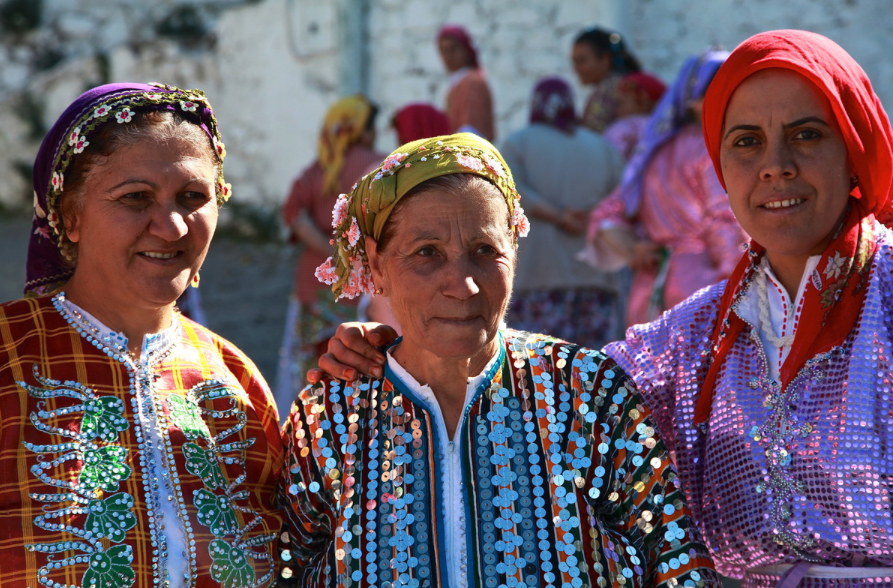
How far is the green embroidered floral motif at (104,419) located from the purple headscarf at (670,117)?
3.32 meters

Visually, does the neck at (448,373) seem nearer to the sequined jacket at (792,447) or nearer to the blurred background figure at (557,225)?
the sequined jacket at (792,447)

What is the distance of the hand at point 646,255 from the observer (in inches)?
200

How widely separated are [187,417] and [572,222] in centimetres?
384

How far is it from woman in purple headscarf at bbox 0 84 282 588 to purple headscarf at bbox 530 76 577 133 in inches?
142

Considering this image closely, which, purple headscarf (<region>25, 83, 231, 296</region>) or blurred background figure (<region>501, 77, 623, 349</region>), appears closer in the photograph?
purple headscarf (<region>25, 83, 231, 296</region>)

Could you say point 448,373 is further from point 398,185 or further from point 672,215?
point 672,215

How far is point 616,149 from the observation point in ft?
20.8

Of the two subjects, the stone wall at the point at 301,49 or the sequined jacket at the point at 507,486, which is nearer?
the sequined jacket at the point at 507,486

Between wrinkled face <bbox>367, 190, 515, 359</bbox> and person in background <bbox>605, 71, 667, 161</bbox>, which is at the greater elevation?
person in background <bbox>605, 71, 667, 161</bbox>

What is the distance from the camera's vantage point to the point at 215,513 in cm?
238

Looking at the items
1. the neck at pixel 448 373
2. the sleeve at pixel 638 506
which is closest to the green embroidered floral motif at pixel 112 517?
the neck at pixel 448 373

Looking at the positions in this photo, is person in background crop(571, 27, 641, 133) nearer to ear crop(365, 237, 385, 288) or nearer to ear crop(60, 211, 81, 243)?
ear crop(365, 237, 385, 288)

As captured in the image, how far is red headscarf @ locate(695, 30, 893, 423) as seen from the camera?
2.36m

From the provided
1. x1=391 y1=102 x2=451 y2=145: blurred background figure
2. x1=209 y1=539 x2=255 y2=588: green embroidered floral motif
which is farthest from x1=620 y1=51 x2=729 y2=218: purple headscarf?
x1=209 y1=539 x2=255 y2=588: green embroidered floral motif
